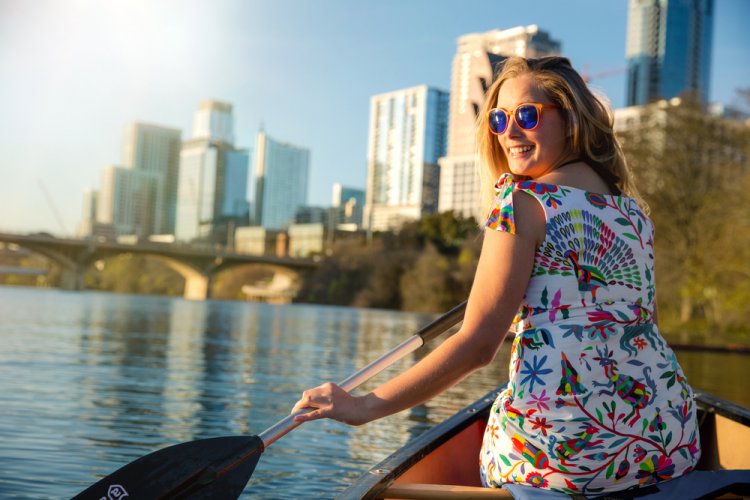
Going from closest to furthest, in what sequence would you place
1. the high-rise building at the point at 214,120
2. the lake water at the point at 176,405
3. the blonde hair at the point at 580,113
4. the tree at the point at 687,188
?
the blonde hair at the point at 580,113 < the lake water at the point at 176,405 < the tree at the point at 687,188 < the high-rise building at the point at 214,120

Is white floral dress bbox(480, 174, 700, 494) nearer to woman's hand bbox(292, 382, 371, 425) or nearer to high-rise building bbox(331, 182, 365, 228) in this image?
woman's hand bbox(292, 382, 371, 425)

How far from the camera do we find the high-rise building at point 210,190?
418 feet

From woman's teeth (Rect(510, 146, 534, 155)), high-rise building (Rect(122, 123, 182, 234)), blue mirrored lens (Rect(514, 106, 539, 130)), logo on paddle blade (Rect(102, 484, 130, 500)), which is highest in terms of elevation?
high-rise building (Rect(122, 123, 182, 234))

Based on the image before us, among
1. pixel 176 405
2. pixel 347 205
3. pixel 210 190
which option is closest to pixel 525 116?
pixel 176 405

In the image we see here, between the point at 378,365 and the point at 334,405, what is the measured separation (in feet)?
2.30

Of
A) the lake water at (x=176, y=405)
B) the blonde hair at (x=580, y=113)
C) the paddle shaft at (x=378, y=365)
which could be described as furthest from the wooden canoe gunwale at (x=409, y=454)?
the lake water at (x=176, y=405)

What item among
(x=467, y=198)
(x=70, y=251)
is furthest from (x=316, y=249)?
(x=70, y=251)

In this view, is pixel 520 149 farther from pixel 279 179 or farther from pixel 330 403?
pixel 279 179

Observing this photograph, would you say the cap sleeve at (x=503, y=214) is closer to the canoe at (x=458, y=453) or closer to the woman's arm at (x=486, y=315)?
the woman's arm at (x=486, y=315)

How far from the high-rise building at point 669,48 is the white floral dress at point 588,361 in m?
162

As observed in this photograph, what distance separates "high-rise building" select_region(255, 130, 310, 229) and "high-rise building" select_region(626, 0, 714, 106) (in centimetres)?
6361

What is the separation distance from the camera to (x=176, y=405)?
817 centimetres

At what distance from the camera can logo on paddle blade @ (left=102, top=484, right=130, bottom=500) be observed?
236 cm

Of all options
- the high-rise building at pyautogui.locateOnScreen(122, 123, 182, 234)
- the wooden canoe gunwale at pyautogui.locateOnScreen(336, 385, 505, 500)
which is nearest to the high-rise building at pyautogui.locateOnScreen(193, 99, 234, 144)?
the high-rise building at pyautogui.locateOnScreen(122, 123, 182, 234)
